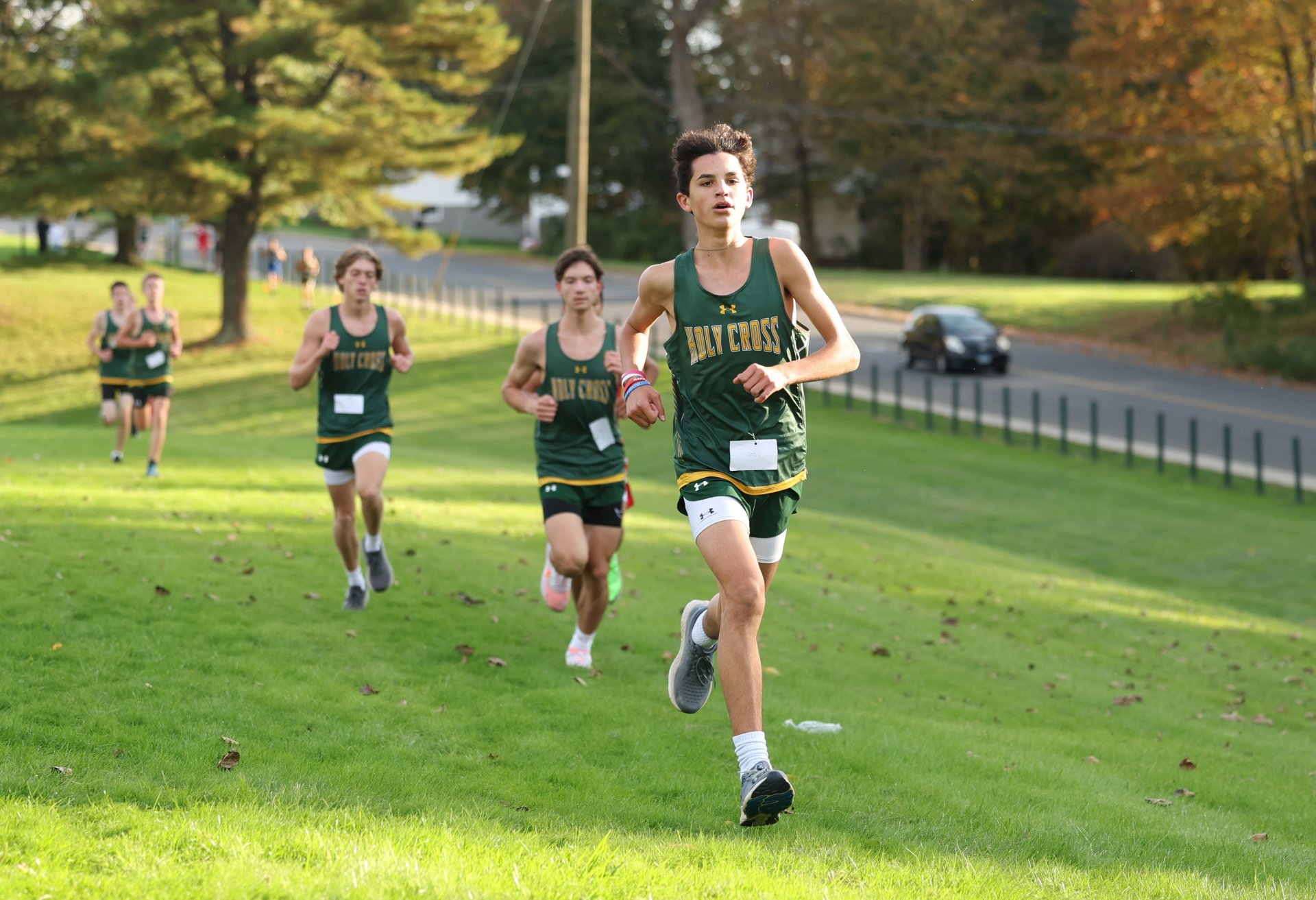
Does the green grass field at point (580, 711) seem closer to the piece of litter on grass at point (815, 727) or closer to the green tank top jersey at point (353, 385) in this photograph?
the piece of litter on grass at point (815, 727)

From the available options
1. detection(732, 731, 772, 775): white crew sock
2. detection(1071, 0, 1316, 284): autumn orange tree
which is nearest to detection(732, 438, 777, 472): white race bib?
detection(732, 731, 772, 775): white crew sock

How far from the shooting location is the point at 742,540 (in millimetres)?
5398

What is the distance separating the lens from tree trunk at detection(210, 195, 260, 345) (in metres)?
37.0

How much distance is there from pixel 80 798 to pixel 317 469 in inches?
451

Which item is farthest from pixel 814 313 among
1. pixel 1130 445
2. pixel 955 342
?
pixel 955 342

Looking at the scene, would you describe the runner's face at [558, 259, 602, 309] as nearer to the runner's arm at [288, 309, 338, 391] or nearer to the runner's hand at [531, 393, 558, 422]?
the runner's hand at [531, 393, 558, 422]

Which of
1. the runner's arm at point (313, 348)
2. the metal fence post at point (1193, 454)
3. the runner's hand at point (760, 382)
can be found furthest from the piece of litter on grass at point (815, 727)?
the metal fence post at point (1193, 454)

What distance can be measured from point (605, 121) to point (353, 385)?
5765 cm

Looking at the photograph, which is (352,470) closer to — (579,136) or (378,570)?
(378,570)

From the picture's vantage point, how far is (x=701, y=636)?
6.11 m

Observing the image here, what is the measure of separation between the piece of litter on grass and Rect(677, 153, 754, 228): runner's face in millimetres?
2944

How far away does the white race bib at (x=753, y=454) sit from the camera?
5.55 m

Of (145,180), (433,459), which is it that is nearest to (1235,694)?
(433,459)

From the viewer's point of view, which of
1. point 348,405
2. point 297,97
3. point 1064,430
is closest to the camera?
point 348,405
